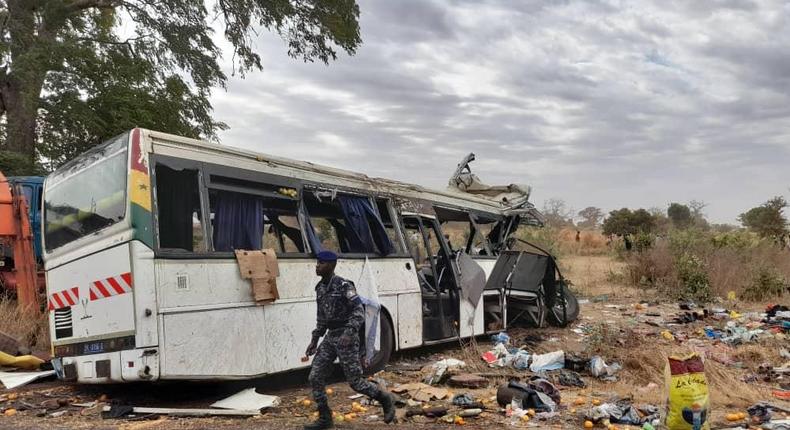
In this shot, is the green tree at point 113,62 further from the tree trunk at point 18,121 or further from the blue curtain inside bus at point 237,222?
the blue curtain inside bus at point 237,222

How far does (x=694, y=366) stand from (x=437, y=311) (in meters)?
4.16

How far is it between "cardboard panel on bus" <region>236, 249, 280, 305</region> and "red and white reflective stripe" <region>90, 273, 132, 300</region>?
3.20 ft

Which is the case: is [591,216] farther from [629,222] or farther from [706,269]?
[706,269]

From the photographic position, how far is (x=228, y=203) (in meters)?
5.99

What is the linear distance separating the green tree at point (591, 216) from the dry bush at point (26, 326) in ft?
177

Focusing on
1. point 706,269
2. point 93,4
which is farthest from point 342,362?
point 93,4

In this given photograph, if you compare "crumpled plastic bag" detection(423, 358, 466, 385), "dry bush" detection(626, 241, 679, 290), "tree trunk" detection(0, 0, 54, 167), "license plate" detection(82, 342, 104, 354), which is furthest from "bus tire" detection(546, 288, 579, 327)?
"tree trunk" detection(0, 0, 54, 167)

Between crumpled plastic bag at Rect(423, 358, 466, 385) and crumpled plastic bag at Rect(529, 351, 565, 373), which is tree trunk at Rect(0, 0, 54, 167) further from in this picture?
crumpled plastic bag at Rect(529, 351, 565, 373)

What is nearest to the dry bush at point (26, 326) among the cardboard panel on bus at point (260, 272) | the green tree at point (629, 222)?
the cardboard panel on bus at point (260, 272)

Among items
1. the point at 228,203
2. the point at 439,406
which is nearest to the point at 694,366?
the point at 439,406

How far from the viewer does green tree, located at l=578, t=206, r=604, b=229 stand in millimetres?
58906

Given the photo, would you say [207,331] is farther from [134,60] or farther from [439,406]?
[134,60]

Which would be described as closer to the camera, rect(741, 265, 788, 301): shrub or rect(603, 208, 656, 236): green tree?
rect(741, 265, 788, 301): shrub

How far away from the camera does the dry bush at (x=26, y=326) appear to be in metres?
7.83
